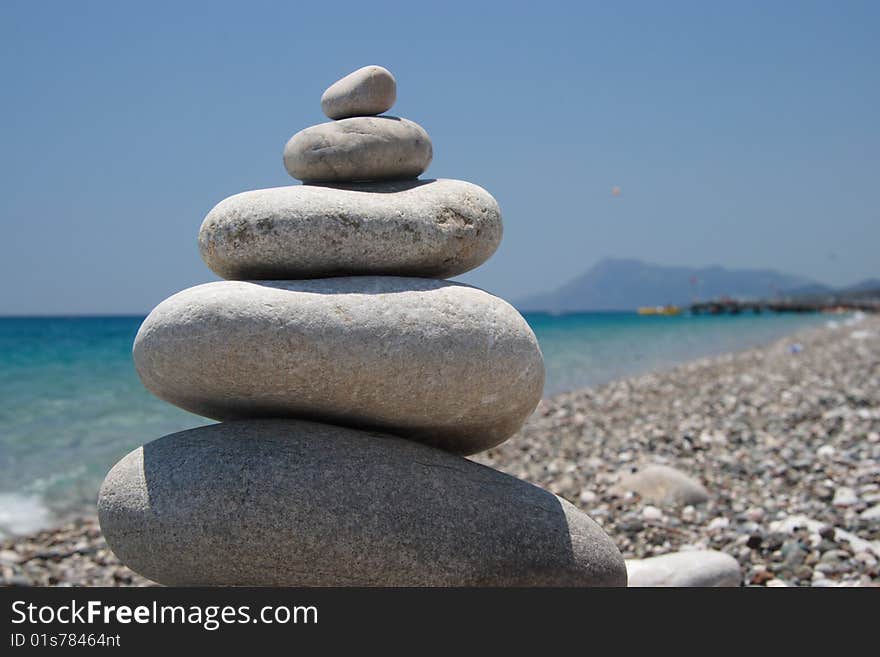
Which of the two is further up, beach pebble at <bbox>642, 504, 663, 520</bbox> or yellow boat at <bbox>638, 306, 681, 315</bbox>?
beach pebble at <bbox>642, 504, 663, 520</bbox>

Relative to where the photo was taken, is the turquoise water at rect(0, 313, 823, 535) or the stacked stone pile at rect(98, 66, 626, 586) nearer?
the stacked stone pile at rect(98, 66, 626, 586)

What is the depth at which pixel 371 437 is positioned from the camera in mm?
4555

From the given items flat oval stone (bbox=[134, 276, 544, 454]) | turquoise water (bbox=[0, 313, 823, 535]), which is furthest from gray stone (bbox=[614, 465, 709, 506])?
turquoise water (bbox=[0, 313, 823, 535])

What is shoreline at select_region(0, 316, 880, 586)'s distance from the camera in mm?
6293

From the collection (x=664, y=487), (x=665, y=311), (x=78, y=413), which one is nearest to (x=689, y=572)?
(x=664, y=487)

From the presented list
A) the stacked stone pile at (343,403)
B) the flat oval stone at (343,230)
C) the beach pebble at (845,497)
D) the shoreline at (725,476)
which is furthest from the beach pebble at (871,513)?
the flat oval stone at (343,230)

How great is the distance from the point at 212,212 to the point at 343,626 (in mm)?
2476

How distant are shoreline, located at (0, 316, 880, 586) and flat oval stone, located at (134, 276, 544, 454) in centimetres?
291

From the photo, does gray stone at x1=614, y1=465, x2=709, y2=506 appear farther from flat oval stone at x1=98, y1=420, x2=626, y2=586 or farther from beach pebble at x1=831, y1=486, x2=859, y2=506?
flat oval stone at x1=98, y1=420, x2=626, y2=586

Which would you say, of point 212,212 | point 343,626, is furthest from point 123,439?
point 343,626

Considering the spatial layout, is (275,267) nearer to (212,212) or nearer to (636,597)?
(212,212)

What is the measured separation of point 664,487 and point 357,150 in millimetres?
4897

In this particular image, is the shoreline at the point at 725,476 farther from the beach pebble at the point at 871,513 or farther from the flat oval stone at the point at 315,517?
the flat oval stone at the point at 315,517

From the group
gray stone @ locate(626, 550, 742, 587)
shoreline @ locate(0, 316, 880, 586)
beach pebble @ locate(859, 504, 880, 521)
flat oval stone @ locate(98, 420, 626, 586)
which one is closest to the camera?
flat oval stone @ locate(98, 420, 626, 586)
